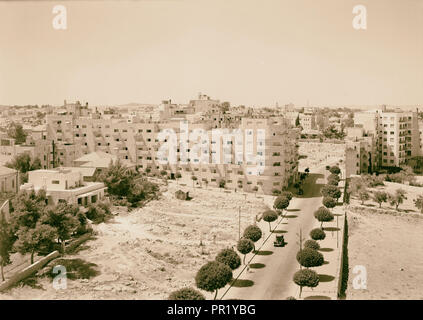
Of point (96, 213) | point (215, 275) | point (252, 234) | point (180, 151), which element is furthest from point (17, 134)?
point (215, 275)

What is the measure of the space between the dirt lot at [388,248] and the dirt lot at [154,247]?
5115 millimetres

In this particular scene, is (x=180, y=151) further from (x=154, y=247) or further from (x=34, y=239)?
(x=34, y=239)

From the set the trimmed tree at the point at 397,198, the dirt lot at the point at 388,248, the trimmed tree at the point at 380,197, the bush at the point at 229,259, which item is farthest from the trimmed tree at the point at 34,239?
the trimmed tree at the point at 397,198

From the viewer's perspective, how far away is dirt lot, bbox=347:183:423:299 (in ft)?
49.1

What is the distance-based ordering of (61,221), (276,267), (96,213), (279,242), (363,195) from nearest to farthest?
(276,267) → (61,221) → (279,242) → (96,213) → (363,195)

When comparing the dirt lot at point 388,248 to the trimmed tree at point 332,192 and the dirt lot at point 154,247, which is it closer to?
the trimmed tree at point 332,192

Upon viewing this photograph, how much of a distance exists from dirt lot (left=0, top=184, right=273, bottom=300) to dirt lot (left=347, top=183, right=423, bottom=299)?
201 inches

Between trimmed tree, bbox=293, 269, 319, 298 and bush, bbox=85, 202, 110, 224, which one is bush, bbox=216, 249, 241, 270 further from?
bush, bbox=85, 202, 110, 224

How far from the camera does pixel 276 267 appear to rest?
15.6 meters

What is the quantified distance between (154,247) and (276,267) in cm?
484

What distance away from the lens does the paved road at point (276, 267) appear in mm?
13328

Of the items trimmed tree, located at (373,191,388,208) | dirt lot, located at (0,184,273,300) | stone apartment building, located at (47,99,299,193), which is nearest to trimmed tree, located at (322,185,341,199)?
trimmed tree, located at (373,191,388,208)

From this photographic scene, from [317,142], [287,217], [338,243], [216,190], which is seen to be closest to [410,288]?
[338,243]

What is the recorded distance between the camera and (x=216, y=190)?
94.1ft
